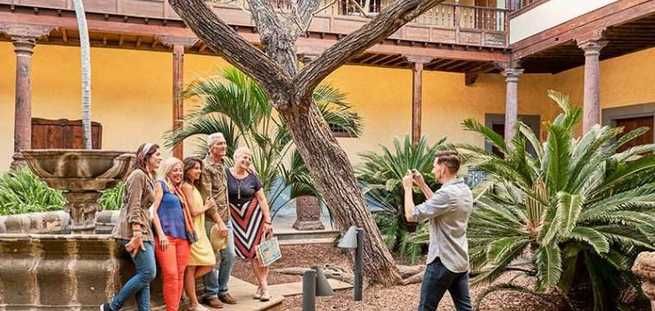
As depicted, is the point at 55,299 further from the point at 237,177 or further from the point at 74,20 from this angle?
the point at 74,20

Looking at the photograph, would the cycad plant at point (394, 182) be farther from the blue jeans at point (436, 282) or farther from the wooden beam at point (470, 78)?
the wooden beam at point (470, 78)

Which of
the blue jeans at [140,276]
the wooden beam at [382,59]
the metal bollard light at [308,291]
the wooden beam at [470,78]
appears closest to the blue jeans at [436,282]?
the metal bollard light at [308,291]

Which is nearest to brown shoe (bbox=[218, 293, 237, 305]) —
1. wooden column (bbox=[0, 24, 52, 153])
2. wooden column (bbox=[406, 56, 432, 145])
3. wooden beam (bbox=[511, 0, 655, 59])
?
wooden column (bbox=[0, 24, 52, 153])

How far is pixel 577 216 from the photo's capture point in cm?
414

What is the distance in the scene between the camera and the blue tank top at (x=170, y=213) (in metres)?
4.03

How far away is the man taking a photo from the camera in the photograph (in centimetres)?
360

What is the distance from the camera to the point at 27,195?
766cm

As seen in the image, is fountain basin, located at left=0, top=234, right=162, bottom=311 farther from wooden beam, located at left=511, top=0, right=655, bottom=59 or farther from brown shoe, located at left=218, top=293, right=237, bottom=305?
wooden beam, located at left=511, top=0, right=655, bottom=59

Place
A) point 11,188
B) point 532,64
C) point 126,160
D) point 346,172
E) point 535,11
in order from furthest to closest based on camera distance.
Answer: point 532,64 < point 535,11 < point 11,188 < point 346,172 < point 126,160

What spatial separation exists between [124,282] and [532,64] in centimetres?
1388

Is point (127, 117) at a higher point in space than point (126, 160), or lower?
higher

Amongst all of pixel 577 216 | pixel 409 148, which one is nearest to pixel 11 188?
pixel 409 148

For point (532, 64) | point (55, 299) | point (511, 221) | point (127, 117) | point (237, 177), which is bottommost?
point (55, 299)

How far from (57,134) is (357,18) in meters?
6.91
